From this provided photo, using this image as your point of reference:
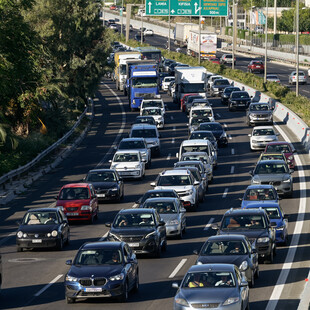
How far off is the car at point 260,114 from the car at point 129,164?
19.2 m

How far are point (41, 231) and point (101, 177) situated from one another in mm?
11011

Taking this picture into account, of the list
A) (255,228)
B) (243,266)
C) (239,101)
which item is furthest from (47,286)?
(239,101)

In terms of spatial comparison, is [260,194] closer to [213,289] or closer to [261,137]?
[213,289]

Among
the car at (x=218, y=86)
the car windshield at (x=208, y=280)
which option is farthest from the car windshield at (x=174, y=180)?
the car at (x=218, y=86)

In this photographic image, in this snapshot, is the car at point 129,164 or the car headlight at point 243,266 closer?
the car headlight at point 243,266

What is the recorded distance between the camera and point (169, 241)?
30.1 metres

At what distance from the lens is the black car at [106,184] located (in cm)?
3794

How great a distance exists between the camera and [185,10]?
331 ft

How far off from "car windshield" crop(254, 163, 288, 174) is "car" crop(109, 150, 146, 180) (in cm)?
758

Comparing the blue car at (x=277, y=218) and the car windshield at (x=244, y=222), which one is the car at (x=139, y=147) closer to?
the blue car at (x=277, y=218)

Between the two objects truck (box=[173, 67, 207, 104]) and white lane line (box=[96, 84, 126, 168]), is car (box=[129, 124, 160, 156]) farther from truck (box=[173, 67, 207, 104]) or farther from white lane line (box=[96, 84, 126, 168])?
truck (box=[173, 67, 207, 104])

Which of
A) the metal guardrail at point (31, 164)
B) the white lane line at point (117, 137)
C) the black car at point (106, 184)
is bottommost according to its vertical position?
the white lane line at point (117, 137)

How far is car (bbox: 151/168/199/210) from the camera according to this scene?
117 ft

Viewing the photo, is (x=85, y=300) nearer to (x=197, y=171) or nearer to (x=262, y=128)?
(x=197, y=171)
